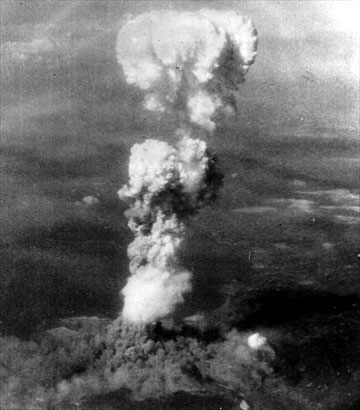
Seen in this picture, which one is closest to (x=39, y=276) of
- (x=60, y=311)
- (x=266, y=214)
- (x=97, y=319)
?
(x=60, y=311)

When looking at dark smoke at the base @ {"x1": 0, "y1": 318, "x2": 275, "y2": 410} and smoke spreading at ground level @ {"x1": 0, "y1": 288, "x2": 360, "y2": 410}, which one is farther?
smoke spreading at ground level @ {"x1": 0, "y1": 288, "x2": 360, "y2": 410}

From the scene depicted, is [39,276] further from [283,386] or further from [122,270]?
[283,386]

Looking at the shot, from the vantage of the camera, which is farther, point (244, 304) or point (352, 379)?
point (244, 304)

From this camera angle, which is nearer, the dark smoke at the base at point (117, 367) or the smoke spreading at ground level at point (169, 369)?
the dark smoke at the base at point (117, 367)

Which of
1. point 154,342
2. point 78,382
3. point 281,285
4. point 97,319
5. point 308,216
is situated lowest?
point 78,382

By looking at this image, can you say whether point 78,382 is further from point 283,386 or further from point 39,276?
point 39,276

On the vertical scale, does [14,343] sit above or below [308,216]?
below

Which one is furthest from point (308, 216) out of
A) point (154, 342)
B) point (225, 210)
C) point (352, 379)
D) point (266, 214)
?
point (154, 342)

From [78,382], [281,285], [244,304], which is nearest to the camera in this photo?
[78,382]

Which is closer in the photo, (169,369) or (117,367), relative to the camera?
(169,369)

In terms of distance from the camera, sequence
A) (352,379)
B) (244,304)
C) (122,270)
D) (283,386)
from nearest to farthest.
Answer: (283,386) < (352,379) < (244,304) < (122,270)

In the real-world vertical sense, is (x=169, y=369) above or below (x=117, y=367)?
below
